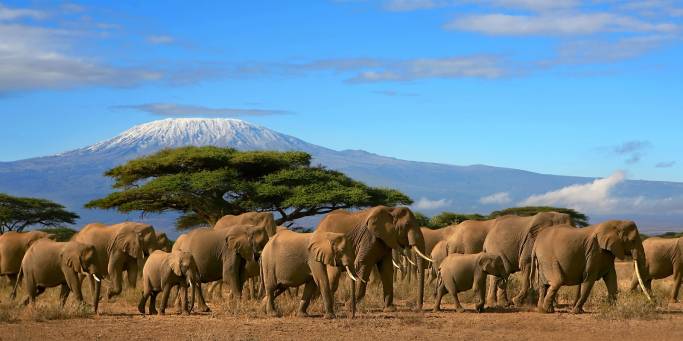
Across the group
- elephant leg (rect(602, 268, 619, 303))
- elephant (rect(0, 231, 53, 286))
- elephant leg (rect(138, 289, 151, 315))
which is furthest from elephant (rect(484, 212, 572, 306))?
elephant (rect(0, 231, 53, 286))

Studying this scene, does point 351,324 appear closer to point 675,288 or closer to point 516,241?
point 516,241

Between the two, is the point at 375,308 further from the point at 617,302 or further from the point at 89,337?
the point at 89,337

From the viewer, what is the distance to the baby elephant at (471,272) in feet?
71.2

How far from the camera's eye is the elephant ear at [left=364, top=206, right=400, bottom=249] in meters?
21.8

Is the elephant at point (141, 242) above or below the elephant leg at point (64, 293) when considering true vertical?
above

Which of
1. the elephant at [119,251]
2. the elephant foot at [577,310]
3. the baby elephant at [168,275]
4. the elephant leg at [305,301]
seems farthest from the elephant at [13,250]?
the elephant foot at [577,310]

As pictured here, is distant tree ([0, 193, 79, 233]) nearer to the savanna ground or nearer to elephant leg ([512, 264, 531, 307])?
the savanna ground

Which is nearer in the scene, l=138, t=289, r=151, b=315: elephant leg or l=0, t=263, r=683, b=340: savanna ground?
l=0, t=263, r=683, b=340: savanna ground

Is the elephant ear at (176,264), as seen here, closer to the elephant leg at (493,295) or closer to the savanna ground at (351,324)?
the savanna ground at (351,324)

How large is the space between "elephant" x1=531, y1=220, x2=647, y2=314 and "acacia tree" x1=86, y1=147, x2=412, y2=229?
25.3m

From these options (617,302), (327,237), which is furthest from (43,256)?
(617,302)

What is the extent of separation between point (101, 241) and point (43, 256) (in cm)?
306

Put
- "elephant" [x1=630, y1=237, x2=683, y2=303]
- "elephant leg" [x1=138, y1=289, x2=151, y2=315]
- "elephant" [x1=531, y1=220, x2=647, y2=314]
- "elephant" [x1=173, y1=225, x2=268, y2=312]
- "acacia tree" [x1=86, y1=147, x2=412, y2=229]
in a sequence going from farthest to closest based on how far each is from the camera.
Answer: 1. "acacia tree" [x1=86, y1=147, x2=412, y2=229]
2. "elephant" [x1=630, y1=237, x2=683, y2=303]
3. "elephant" [x1=173, y1=225, x2=268, y2=312]
4. "elephant leg" [x1=138, y1=289, x2=151, y2=315]
5. "elephant" [x1=531, y1=220, x2=647, y2=314]

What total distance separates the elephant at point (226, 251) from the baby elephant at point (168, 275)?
58cm
